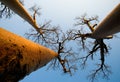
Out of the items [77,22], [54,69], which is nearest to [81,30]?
[77,22]

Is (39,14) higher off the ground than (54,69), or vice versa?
(39,14)

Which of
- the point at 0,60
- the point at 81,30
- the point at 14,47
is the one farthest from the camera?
the point at 81,30

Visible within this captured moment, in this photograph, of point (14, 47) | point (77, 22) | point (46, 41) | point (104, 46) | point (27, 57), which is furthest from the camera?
point (46, 41)

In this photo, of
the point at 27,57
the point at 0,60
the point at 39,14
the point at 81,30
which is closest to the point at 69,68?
the point at 81,30

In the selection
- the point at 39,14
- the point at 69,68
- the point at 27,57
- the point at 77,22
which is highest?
the point at 39,14

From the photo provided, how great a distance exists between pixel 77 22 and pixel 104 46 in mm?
3626

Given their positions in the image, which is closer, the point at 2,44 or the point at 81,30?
the point at 2,44

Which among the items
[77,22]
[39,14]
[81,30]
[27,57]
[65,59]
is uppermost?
[39,14]

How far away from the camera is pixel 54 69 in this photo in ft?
55.6

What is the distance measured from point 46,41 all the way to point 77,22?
4689 millimetres

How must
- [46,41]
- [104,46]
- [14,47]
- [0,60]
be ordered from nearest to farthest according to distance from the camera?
1. [0,60]
2. [14,47]
3. [104,46]
4. [46,41]

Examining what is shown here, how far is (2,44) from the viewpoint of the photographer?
305cm

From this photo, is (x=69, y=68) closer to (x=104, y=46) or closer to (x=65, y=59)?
(x=65, y=59)

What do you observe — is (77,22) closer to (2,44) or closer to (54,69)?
(54,69)
